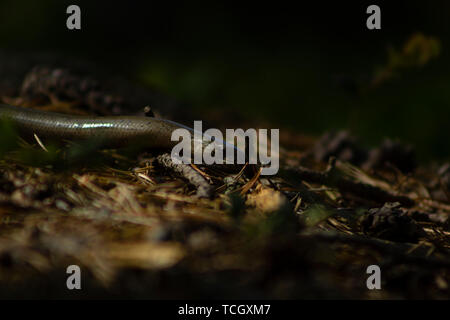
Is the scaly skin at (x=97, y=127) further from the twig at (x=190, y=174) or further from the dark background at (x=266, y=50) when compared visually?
the dark background at (x=266, y=50)

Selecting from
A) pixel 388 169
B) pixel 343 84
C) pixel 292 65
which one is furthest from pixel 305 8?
pixel 388 169

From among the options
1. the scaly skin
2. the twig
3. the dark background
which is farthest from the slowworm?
the dark background

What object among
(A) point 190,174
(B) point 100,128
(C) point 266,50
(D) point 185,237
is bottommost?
(D) point 185,237

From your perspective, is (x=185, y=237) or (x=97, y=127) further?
(x=97, y=127)

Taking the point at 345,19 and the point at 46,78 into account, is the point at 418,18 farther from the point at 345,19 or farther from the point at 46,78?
the point at 46,78

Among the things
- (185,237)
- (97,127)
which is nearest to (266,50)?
(97,127)

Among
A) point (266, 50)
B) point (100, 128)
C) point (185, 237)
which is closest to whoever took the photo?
point (185, 237)

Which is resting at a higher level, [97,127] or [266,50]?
[266,50]

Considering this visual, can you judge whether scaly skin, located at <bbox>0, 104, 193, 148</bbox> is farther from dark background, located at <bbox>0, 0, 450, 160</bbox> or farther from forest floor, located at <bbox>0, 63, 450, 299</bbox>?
dark background, located at <bbox>0, 0, 450, 160</bbox>

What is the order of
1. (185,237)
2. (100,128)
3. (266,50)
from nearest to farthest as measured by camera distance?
(185,237), (100,128), (266,50)

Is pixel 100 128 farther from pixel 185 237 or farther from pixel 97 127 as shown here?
pixel 185 237
